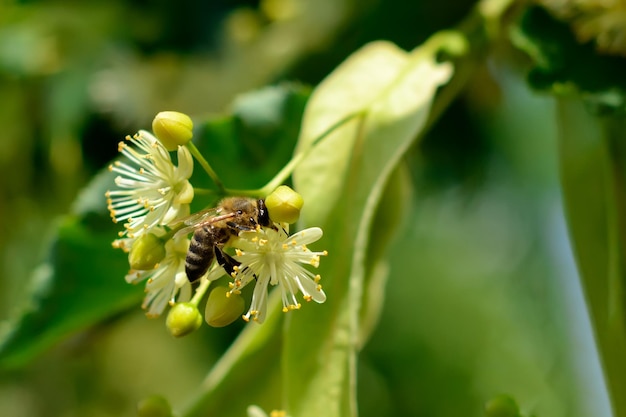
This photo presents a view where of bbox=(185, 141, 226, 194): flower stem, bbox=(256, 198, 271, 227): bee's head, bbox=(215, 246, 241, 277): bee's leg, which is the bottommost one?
bbox=(215, 246, 241, 277): bee's leg

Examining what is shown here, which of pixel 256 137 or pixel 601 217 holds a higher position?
pixel 256 137

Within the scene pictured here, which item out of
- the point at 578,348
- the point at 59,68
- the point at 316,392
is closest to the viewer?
the point at 316,392

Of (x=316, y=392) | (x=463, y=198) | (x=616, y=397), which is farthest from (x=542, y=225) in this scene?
(x=316, y=392)

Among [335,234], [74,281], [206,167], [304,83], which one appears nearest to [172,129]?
[206,167]

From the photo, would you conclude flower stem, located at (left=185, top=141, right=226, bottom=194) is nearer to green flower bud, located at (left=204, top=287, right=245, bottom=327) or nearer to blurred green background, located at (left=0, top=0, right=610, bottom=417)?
green flower bud, located at (left=204, top=287, right=245, bottom=327)

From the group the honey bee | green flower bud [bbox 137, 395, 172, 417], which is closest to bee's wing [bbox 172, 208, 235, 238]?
the honey bee

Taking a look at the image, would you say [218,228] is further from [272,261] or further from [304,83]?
[304,83]

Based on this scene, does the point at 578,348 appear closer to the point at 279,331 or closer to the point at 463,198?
the point at 463,198
